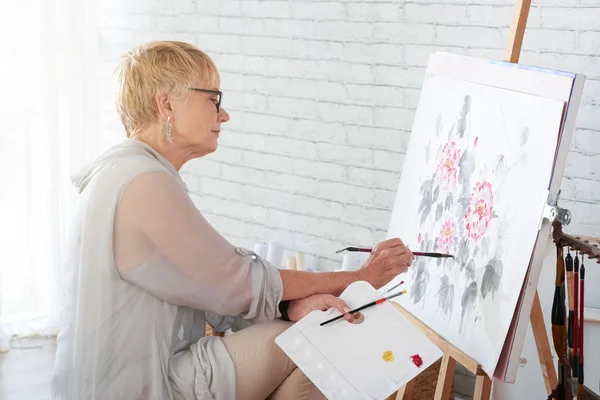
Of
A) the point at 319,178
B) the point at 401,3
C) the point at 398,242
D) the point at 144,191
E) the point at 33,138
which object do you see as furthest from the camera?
the point at 33,138

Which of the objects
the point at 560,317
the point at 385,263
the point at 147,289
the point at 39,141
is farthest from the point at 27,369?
the point at 560,317

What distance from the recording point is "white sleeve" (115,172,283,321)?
1.98 metres

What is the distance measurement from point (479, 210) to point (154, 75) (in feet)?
2.88

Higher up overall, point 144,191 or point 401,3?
point 401,3

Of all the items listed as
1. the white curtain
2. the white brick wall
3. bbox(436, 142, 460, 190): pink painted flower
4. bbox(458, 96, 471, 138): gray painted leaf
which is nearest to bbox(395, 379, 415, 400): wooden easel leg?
bbox(436, 142, 460, 190): pink painted flower

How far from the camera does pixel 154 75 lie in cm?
212

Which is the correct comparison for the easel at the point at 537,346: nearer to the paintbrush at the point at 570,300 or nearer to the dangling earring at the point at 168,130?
the paintbrush at the point at 570,300

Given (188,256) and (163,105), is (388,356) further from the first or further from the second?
(163,105)

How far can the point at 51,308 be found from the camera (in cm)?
382

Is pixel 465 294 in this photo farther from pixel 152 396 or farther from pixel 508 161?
pixel 152 396

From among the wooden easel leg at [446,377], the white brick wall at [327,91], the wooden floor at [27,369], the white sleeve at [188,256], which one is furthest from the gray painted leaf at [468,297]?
the wooden floor at [27,369]

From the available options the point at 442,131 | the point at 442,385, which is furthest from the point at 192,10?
the point at 442,385

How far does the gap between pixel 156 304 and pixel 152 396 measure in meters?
0.22

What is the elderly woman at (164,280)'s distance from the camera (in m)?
2.00
